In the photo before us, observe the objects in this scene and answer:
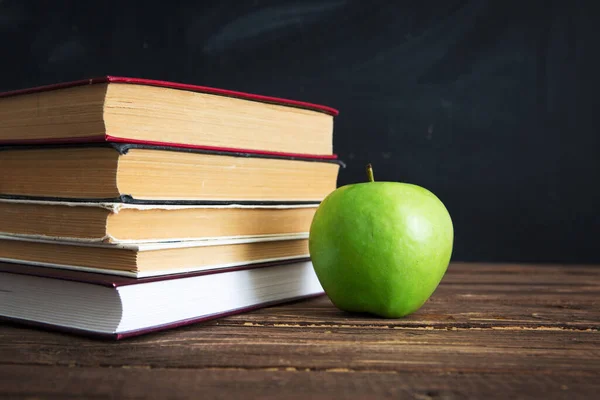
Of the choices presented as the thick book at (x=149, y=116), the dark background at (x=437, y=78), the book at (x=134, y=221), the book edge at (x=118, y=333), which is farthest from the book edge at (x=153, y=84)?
the dark background at (x=437, y=78)

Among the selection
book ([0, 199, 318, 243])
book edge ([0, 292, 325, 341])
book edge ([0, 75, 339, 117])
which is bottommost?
book edge ([0, 292, 325, 341])

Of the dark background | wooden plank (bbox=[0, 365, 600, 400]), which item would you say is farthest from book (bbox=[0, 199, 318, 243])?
the dark background

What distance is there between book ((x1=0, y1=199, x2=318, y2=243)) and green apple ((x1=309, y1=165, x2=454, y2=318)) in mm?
107

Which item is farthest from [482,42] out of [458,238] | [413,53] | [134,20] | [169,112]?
[169,112]

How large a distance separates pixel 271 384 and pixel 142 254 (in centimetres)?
28

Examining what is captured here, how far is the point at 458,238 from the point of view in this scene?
178 centimetres

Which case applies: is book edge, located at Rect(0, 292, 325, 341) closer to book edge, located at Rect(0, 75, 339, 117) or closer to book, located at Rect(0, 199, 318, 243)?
book, located at Rect(0, 199, 318, 243)

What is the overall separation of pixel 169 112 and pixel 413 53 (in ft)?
3.30

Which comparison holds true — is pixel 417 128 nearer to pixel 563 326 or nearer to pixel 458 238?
pixel 458 238

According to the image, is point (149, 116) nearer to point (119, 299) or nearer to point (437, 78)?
point (119, 299)

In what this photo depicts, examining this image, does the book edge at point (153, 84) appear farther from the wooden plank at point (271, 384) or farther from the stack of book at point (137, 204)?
the wooden plank at point (271, 384)

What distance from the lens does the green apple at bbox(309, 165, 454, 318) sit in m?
0.94

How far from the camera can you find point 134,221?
849 mm

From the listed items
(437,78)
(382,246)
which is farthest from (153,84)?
(437,78)
